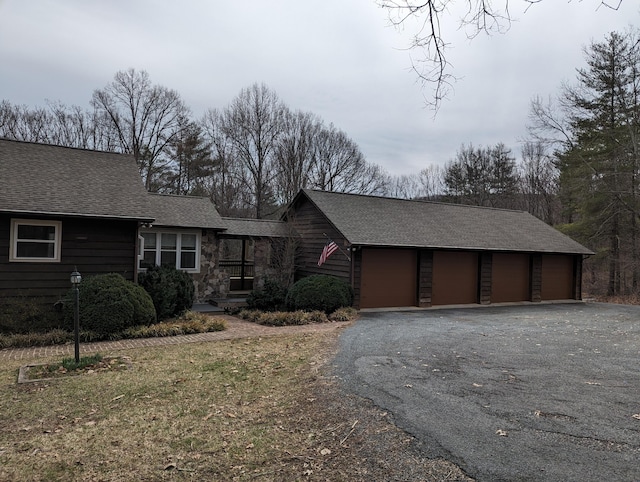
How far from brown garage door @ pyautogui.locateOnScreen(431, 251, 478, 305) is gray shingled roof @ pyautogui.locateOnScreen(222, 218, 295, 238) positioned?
5.76 m

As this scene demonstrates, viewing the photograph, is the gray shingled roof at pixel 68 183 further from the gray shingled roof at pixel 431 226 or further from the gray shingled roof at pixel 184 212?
the gray shingled roof at pixel 431 226

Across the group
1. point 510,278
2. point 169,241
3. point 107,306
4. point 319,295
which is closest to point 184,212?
point 169,241

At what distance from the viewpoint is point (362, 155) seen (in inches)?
1331

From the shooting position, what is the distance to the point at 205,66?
12.8 m

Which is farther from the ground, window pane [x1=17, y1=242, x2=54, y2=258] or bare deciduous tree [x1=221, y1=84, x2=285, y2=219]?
bare deciduous tree [x1=221, y1=84, x2=285, y2=219]

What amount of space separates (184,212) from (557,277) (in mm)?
16054

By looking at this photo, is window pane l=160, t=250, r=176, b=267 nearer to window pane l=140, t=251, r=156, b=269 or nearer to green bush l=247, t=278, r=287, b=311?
window pane l=140, t=251, r=156, b=269

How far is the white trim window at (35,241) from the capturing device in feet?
30.9

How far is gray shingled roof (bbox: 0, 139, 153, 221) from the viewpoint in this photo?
383 inches

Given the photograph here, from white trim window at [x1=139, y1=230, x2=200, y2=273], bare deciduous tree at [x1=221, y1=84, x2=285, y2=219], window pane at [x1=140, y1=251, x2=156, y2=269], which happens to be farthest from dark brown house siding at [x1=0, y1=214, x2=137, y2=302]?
bare deciduous tree at [x1=221, y1=84, x2=285, y2=219]

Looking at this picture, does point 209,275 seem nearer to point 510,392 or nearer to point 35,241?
point 35,241

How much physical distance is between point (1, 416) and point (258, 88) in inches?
1098

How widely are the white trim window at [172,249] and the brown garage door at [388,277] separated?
5942 millimetres

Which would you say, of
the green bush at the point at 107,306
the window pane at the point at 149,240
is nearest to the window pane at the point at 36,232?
the green bush at the point at 107,306
